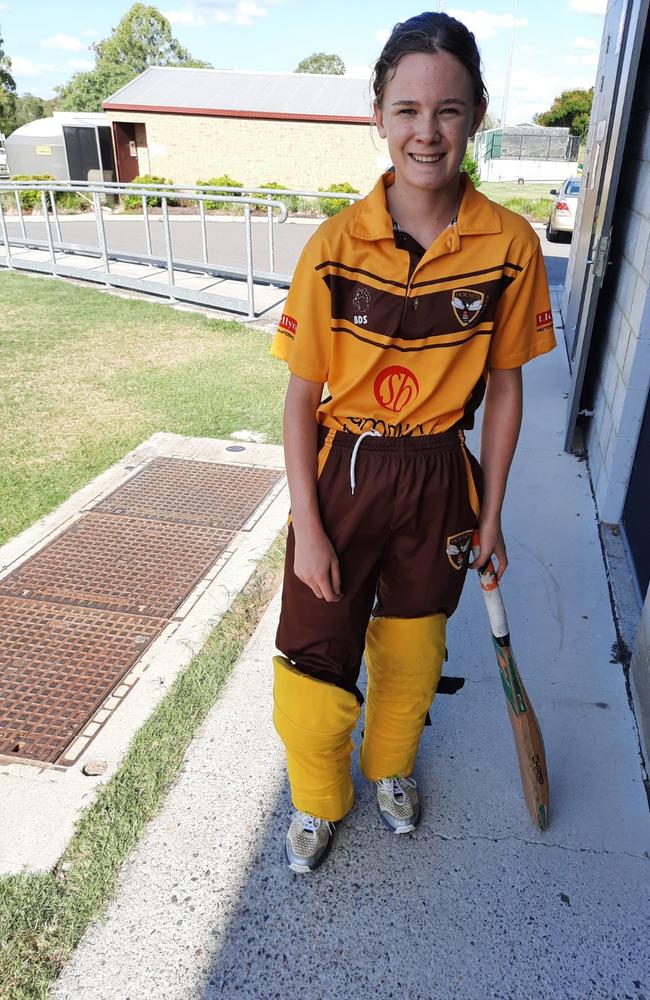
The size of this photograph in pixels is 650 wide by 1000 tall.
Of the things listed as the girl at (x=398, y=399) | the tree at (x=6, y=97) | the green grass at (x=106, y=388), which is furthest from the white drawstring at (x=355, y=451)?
the tree at (x=6, y=97)

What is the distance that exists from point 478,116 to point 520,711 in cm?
137

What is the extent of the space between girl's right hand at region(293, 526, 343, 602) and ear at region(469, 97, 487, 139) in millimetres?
861

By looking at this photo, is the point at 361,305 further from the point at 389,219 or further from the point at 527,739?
the point at 527,739

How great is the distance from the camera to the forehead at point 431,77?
1.32 meters

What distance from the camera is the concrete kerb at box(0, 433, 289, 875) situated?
1.89 metres

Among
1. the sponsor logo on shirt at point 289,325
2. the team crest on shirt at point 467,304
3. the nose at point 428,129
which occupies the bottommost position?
the sponsor logo on shirt at point 289,325

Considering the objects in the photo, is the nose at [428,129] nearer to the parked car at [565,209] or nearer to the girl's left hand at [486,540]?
the girl's left hand at [486,540]

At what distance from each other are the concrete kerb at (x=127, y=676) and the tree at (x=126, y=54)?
212ft

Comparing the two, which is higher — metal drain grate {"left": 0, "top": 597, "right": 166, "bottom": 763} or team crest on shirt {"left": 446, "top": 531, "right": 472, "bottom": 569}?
team crest on shirt {"left": 446, "top": 531, "right": 472, "bottom": 569}

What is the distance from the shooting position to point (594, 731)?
7.43 ft

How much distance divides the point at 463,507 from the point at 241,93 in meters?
27.2

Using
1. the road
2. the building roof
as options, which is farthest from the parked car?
the building roof

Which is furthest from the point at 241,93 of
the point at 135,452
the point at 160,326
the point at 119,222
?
the point at 135,452

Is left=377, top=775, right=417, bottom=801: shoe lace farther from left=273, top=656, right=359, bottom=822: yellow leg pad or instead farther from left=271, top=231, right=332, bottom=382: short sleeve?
left=271, top=231, right=332, bottom=382: short sleeve
